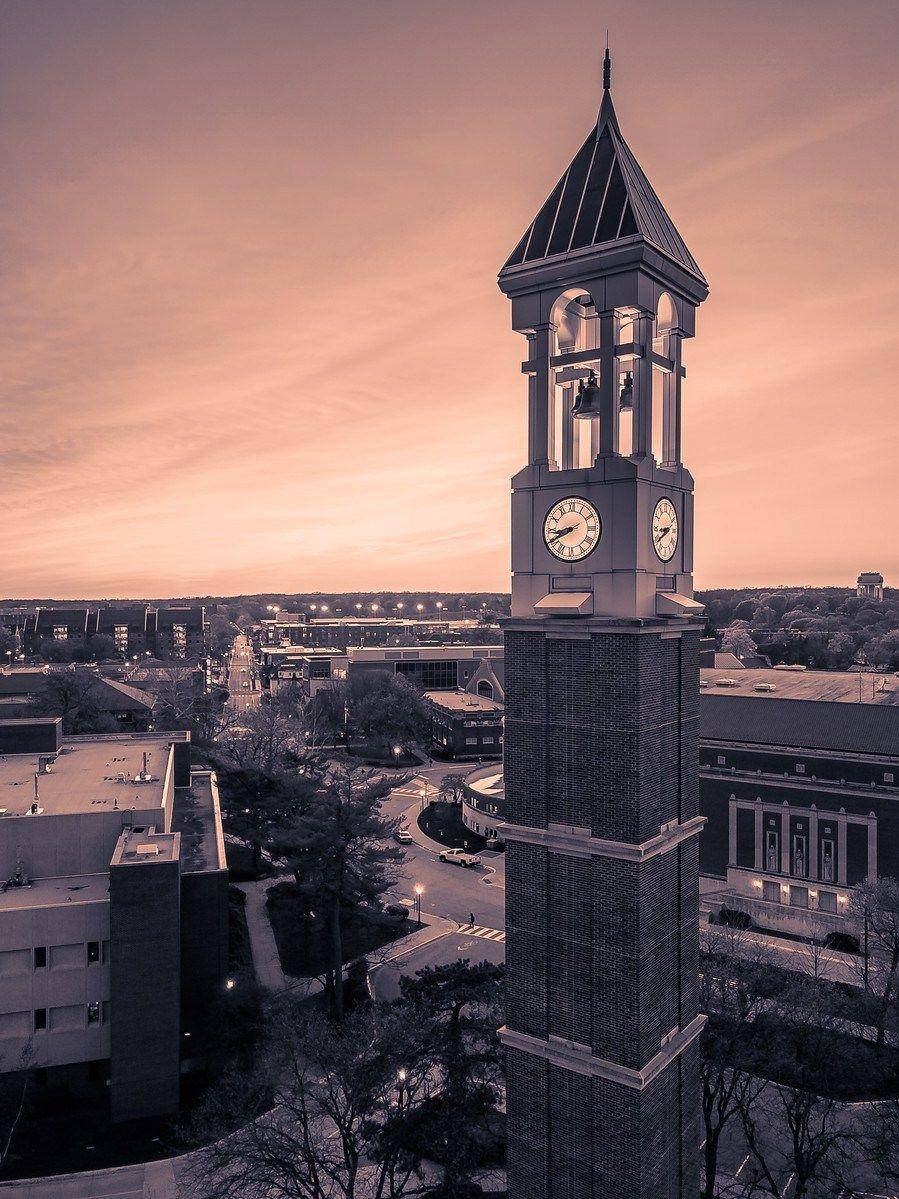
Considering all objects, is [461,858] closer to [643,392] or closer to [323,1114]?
[323,1114]

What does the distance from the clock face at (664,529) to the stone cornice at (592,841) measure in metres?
6.39

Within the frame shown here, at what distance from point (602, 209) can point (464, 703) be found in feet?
291

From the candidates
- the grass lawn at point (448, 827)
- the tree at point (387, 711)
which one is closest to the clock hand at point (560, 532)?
the grass lawn at point (448, 827)

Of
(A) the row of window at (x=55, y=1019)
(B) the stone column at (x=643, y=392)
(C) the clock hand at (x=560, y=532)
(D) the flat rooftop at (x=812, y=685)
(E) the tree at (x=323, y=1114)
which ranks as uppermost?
(B) the stone column at (x=643, y=392)

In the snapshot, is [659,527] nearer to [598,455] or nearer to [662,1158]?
[598,455]

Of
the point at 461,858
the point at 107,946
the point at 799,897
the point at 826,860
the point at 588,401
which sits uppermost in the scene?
the point at 588,401

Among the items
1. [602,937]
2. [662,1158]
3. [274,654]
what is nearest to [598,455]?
[602,937]

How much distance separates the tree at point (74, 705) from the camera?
76500 mm

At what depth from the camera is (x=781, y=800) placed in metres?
Answer: 50.8

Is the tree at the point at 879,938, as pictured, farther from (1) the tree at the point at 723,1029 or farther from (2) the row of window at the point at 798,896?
(1) the tree at the point at 723,1029

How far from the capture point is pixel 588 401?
19562 mm

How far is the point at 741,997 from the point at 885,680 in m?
52.9

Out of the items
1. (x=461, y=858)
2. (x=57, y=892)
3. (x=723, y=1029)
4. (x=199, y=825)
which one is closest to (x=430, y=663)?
(x=461, y=858)

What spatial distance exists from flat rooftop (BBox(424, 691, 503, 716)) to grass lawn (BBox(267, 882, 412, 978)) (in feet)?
160
